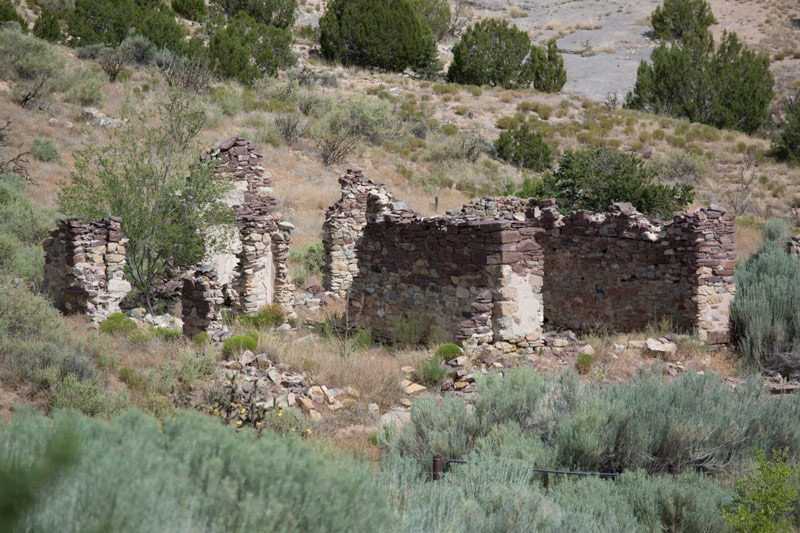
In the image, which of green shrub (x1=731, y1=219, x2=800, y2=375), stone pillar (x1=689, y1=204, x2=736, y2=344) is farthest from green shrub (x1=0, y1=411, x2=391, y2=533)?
stone pillar (x1=689, y1=204, x2=736, y2=344)

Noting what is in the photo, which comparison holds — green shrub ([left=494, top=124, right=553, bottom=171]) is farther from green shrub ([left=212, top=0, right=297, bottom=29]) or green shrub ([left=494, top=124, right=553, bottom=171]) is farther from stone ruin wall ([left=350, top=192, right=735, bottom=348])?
stone ruin wall ([left=350, top=192, right=735, bottom=348])

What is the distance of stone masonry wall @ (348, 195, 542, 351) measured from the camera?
980 cm

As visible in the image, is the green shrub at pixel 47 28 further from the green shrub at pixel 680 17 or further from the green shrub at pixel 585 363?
the green shrub at pixel 680 17

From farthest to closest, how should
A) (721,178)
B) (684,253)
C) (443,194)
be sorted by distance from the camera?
(721,178) < (443,194) < (684,253)

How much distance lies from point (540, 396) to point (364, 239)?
20.3 feet

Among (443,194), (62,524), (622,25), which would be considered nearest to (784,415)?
(62,524)

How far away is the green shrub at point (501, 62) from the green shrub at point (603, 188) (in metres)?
22.5

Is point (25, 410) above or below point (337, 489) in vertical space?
above

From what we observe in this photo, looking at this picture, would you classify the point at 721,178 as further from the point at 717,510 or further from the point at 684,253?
the point at 717,510

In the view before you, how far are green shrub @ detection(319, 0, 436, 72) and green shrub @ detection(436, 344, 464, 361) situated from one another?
1347 inches

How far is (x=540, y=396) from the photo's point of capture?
21.5 feet

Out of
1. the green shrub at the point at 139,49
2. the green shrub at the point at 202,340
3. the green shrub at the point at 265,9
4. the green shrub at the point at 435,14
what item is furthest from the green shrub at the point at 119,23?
the green shrub at the point at 202,340

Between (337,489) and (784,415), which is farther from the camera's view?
(784,415)

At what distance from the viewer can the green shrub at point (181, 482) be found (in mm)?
2297
